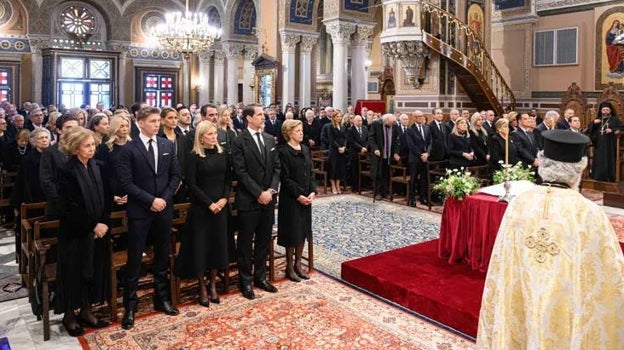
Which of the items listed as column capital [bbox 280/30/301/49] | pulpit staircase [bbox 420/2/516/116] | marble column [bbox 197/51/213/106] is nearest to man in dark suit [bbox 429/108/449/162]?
pulpit staircase [bbox 420/2/516/116]

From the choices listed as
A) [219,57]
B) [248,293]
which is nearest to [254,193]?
[248,293]

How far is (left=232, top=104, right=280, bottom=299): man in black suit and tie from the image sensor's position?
488 cm

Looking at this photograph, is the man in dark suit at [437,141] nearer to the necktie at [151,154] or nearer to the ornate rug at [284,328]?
the ornate rug at [284,328]

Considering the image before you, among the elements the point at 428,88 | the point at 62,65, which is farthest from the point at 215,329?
the point at 62,65

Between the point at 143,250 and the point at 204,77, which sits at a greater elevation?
the point at 204,77

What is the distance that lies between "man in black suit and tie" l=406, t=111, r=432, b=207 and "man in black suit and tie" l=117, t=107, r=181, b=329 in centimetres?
547

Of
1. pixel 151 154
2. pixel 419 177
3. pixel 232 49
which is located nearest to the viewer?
pixel 151 154

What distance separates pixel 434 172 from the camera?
9023 mm

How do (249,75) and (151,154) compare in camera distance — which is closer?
(151,154)

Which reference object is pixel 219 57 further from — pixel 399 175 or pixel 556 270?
pixel 556 270

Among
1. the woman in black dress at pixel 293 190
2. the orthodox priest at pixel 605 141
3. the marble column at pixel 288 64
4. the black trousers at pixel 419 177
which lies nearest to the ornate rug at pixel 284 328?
the woman in black dress at pixel 293 190

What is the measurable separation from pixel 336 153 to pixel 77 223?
7.01m

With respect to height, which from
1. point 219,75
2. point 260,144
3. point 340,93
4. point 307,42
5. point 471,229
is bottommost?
point 471,229

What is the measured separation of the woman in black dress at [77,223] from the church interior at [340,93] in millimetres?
134
